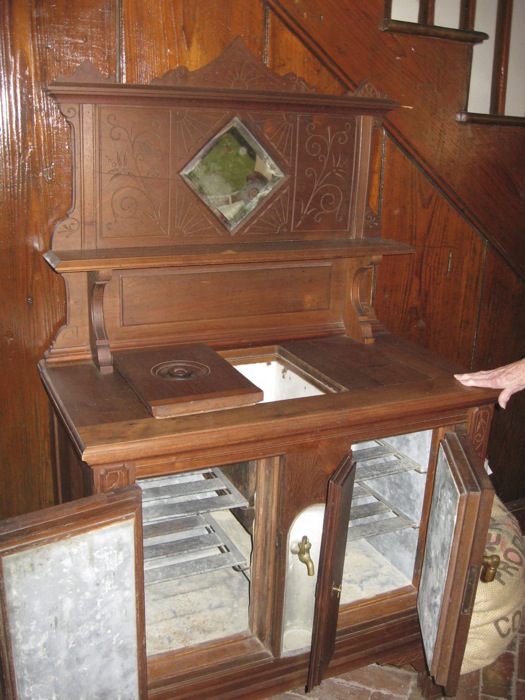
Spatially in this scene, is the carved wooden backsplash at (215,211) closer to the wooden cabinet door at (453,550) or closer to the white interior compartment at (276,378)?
the white interior compartment at (276,378)

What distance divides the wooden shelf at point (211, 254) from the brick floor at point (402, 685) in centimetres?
154

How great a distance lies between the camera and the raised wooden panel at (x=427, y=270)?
2732mm

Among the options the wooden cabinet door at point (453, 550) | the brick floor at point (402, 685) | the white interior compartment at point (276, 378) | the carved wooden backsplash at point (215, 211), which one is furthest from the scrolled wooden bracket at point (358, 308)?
the brick floor at point (402, 685)

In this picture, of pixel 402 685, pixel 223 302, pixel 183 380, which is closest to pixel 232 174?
pixel 223 302

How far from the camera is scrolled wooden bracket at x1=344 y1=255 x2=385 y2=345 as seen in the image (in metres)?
2.45

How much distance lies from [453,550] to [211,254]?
1.11m

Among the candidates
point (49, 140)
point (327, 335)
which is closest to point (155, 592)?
point (327, 335)

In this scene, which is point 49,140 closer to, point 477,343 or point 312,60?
point 312,60

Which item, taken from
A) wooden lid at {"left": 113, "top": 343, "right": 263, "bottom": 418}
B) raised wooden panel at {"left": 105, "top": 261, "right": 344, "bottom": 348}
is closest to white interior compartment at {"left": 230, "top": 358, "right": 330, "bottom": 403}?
raised wooden panel at {"left": 105, "top": 261, "right": 344, "bottom": 348}

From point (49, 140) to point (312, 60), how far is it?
98 centimetres

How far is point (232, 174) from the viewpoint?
2264 millimetres

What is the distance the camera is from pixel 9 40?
1.99m

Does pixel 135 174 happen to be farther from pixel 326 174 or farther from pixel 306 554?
pixel 306 554

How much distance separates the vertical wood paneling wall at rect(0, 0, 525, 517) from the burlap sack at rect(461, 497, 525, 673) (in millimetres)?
961
